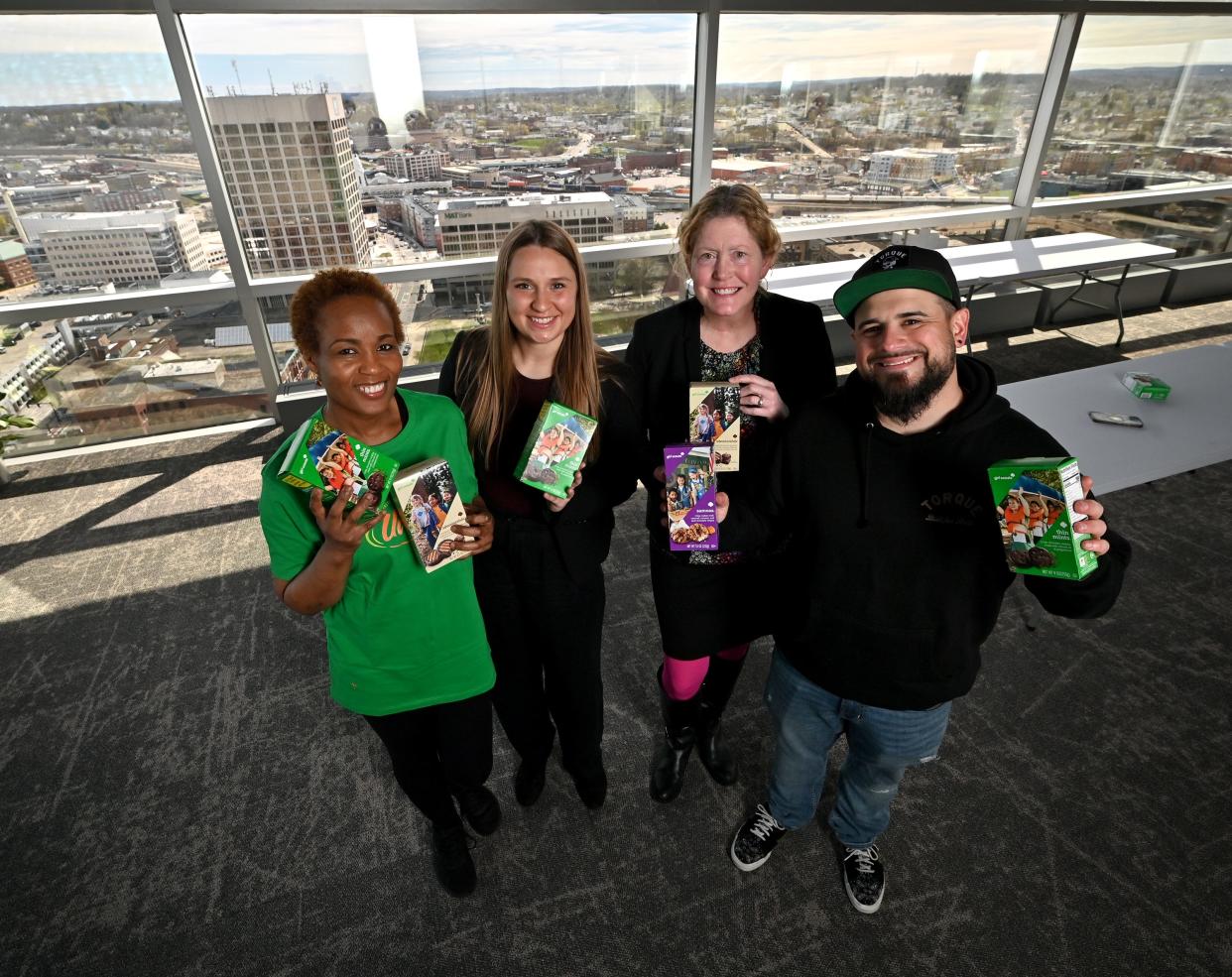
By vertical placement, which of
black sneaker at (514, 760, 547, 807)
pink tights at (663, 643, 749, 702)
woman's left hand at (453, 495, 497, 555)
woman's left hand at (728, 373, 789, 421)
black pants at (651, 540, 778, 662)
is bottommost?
black sneaker at (514, 760, 547, 807)

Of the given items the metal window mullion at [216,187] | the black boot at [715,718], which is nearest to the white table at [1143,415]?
the black boot at [715,718]

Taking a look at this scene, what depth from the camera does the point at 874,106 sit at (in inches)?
184

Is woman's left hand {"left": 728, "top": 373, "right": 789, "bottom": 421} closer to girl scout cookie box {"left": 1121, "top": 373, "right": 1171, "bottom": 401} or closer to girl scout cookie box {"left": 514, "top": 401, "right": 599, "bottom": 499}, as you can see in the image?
girl scout cookie box {"left": 514, "top": 401, "right": 599, "bottom": 499}

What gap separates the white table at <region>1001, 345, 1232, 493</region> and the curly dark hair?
2412 mm

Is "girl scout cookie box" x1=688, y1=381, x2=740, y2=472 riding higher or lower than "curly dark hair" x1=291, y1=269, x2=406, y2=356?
lower

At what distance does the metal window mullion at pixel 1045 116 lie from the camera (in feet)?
15.8

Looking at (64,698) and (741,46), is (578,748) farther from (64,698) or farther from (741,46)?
(741,46)

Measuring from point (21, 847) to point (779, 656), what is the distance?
2.37 m

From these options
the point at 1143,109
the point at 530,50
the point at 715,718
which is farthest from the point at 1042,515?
the point at 1143,109

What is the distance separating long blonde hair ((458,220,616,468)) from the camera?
150 cm

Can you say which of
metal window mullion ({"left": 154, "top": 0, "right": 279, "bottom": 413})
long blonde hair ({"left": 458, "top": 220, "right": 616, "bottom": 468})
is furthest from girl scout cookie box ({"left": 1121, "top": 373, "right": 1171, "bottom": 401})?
metal window mullion ({"left": 154, "top": 0, "right": 279, "bottom": 413})

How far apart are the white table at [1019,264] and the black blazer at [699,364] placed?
2938 mm

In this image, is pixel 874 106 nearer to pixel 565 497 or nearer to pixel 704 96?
pixel 704 96

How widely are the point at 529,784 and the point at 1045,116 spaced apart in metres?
6.14
